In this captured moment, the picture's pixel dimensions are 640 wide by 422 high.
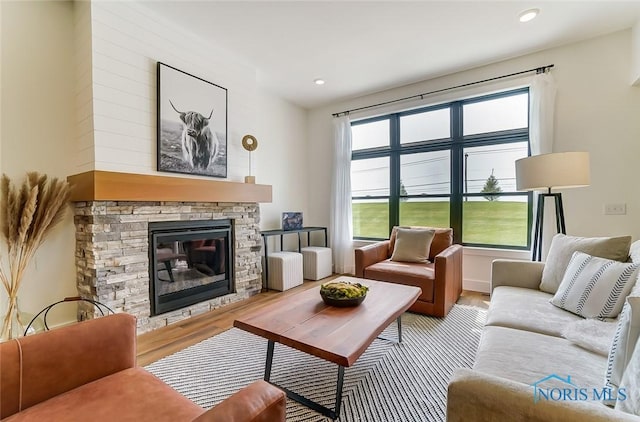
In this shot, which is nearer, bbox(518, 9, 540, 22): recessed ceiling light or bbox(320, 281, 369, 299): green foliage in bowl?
bbox(320, 281, 369, 299): green foliage in bowl

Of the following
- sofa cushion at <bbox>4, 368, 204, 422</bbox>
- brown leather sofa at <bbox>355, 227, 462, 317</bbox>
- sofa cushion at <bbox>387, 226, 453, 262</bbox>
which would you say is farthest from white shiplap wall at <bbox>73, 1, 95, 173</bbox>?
sofa cushion at <bbox>387, 226, 453, 262</bbox>

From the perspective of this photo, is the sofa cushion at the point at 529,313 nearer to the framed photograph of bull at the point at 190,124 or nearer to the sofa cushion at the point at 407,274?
the sofa cushion at the point at 407,274

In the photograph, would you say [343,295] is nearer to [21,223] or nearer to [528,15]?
[21,223]

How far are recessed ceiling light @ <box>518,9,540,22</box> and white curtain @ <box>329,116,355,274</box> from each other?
7.87ft

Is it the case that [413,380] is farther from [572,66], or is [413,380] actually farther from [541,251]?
[572,66]

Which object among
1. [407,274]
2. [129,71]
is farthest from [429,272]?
[129,71]

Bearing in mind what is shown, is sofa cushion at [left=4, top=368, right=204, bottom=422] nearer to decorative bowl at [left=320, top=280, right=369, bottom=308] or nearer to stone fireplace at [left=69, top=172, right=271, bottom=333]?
decorative bowl at [left=320, top=280, right=369, bottom=308]

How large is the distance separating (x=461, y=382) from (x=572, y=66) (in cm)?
380

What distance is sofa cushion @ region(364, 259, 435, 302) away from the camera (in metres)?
2.76

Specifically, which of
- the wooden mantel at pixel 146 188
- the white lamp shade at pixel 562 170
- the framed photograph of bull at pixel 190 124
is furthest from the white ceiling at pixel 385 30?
the wooden mantel at pixel 146 188

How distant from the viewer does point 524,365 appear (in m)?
1.16

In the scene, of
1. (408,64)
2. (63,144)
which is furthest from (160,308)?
(408,64)

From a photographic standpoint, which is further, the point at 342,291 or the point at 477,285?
the point at 477,285

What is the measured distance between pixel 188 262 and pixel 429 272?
98.5 inches
